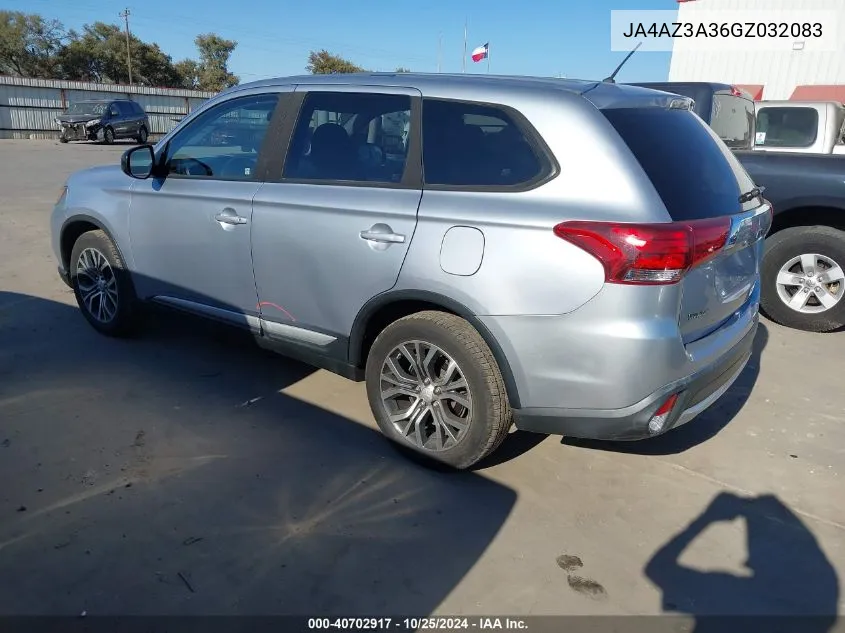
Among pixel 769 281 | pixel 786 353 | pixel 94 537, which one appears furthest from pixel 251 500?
pixel 769 281

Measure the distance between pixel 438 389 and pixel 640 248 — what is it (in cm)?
114

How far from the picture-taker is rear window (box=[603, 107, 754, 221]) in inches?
104

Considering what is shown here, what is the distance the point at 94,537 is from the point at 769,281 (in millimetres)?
5347

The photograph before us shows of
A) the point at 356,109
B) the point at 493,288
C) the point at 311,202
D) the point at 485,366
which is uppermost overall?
the point at 356,109

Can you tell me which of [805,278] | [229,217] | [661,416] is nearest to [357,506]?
[661,416]

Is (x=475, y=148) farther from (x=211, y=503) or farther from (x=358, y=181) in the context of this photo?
(x=211, y=503)

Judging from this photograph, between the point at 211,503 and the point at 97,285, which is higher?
the point at 97,285

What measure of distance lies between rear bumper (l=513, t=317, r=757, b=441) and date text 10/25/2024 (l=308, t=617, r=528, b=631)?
2.69 feet

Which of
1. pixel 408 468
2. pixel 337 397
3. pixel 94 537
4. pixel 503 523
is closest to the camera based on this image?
pixel 94 537

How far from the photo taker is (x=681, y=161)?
9.25ft

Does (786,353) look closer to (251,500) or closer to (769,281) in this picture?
(769,281)

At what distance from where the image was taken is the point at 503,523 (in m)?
2.85

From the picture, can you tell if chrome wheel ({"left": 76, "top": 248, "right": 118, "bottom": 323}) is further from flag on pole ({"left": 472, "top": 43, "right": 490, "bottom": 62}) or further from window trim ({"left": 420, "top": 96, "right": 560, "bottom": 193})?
flag on pole ({"left": 472, "top": 43, "right": 490, "bottom": 62})

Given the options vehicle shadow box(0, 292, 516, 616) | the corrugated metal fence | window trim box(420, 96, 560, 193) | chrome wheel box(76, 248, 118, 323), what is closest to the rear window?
window trim box(420, 96, 560, 193)
